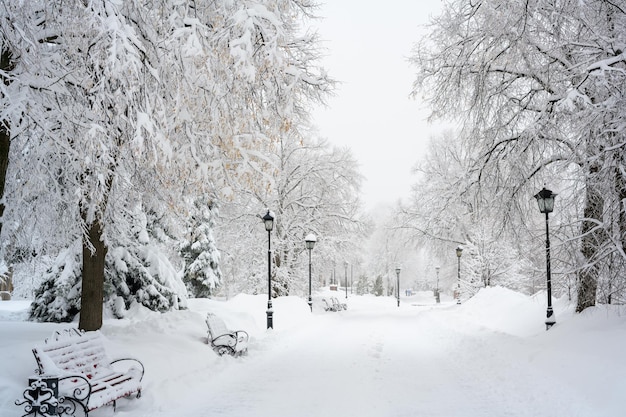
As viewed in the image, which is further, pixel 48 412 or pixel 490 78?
pixel 490 78

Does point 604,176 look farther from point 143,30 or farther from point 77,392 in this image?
point 77,392

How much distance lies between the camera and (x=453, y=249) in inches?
1305

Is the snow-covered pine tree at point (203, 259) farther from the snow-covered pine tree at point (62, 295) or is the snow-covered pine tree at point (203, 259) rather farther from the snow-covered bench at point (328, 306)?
the snow-covered pine tree at point (62, 295)

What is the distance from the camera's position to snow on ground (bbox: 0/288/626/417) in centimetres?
653

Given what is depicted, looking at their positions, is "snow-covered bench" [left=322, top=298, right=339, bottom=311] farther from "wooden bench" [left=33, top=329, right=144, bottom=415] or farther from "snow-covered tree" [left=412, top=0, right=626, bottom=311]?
"wooden bench" [left=33, top=329, right=144, bottom=415]

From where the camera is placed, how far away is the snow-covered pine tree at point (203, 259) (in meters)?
26.4

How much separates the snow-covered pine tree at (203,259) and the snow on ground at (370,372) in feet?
40.8

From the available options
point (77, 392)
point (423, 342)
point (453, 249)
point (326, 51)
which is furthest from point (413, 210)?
point (77, 392)

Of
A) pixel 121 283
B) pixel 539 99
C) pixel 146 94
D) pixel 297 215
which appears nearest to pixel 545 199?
pixel 539 99

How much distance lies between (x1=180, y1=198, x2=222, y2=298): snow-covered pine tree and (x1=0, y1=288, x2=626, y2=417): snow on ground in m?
12.4

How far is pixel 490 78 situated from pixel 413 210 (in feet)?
69.6

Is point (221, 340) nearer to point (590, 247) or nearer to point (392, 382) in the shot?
point (392, 382)

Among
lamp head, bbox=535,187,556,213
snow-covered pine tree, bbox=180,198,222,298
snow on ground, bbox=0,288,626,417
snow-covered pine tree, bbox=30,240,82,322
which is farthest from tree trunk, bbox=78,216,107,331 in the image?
snow-covered pine tree, bbox=180,198,222,298

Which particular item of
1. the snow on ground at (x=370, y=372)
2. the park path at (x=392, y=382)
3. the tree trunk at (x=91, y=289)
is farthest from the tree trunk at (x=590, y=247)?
the tree trunk at (x=91, y=289)
